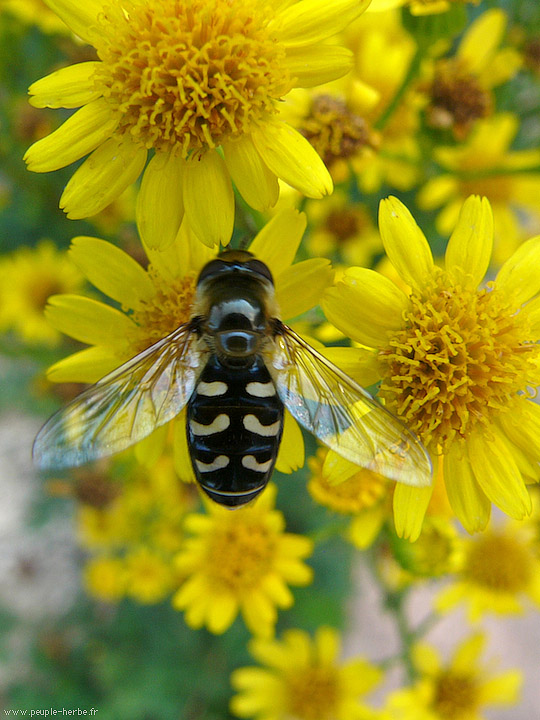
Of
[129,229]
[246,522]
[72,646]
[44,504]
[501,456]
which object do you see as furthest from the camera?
[44,504]

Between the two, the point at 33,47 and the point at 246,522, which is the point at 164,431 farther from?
the point at 33,47

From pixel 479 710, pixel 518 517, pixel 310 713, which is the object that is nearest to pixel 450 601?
pixel 479 710

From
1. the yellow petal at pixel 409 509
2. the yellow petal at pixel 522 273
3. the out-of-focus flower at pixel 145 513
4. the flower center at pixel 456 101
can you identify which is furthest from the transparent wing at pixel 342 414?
the out-of-focus flower at pixel 145 513

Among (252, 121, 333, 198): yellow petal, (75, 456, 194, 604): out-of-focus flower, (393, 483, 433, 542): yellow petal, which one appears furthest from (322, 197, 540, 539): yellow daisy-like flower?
(75, 456, 194, 604): out-of-focus flower

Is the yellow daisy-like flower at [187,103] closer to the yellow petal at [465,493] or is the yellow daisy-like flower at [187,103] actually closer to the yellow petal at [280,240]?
the yellow petal at [280,240]

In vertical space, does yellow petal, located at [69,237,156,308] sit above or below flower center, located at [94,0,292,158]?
below

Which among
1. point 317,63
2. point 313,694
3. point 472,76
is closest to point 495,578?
point 313,694

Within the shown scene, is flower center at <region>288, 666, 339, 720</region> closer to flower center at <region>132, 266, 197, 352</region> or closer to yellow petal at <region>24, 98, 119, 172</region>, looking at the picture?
flower center at <region>132, 266, 197, 352</region>
